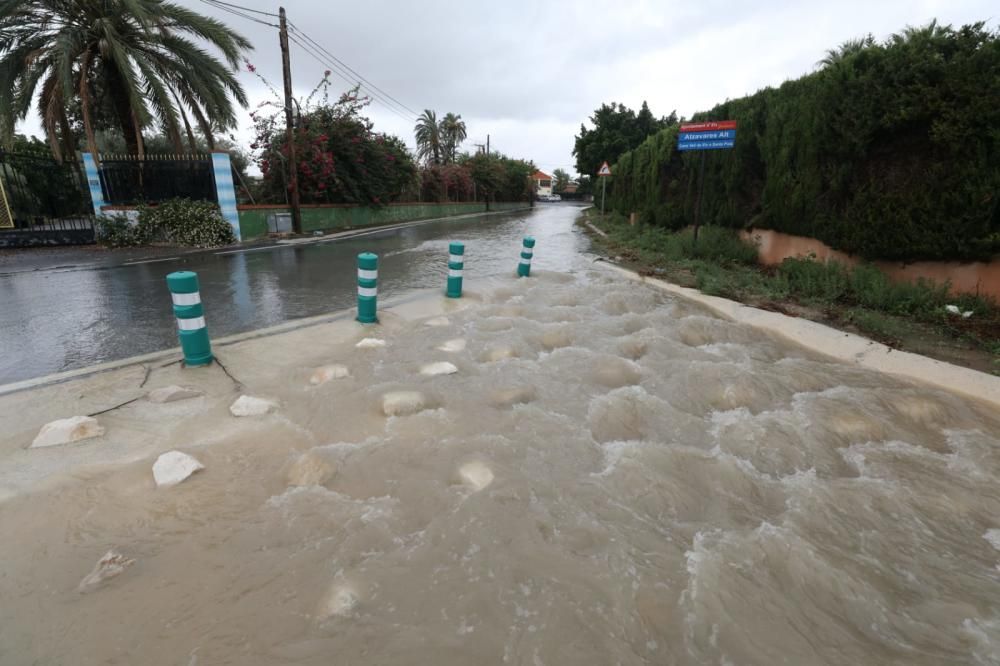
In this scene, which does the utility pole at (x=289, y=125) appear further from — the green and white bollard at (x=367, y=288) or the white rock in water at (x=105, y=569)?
the white rock in water at (x=105, y=569)

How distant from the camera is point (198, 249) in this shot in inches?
513

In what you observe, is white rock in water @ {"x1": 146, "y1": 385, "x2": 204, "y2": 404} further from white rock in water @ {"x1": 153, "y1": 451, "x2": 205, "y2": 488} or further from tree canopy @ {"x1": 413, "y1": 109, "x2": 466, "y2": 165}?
tree canopy @ {"x1": 413, "y1": 109, "x2": 466, "y2": 165}

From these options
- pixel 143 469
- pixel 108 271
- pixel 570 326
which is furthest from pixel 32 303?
pixel 570 326

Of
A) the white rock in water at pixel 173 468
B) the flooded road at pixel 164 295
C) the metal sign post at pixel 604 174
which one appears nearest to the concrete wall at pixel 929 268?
the flooded road at pixel 164 295

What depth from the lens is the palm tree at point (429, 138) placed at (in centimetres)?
5384

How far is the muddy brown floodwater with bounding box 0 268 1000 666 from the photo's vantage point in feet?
6.68

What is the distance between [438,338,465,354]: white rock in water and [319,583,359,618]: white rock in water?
3.23 m

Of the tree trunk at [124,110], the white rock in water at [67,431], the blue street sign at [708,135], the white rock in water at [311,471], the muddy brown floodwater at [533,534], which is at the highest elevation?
the tree trunk at [124,110]

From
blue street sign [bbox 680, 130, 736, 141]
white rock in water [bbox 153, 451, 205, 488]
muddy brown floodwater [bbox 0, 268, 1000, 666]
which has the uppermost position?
blue street sign [bbox 680, 130, 736, 141]

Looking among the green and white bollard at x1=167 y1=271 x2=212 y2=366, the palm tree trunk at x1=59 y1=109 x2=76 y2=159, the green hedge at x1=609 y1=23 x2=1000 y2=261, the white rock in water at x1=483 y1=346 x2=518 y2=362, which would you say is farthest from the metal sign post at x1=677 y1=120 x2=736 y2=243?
the palm tree trunk at x1=59 y1=109 x2=76 y2=159

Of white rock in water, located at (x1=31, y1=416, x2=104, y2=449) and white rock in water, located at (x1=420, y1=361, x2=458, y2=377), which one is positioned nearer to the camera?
white rock in water, located at (x1=31, y1=416, x2=104, y2=449)

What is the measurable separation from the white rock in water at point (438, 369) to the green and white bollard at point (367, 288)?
1.60m

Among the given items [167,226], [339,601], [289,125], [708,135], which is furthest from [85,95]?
[339,601]

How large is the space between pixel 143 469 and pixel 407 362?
242cm
